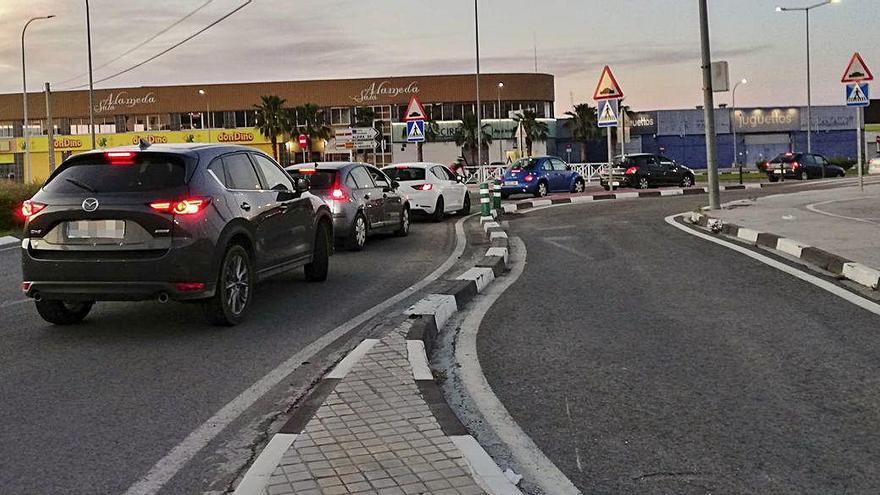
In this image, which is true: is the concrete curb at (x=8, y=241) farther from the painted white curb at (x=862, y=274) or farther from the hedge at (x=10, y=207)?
the painted white curb at (x=862, y=274)

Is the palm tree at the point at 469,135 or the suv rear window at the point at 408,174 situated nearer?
the suv rear window at the point at 408,174

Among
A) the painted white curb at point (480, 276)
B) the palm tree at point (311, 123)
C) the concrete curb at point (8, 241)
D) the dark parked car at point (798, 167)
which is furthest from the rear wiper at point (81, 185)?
the palm tree at point (311, 123)

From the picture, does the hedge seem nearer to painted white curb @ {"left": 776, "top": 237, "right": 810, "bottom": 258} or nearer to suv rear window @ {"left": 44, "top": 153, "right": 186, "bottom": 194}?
suv rear window @ {"left": 44, "top": 153, "right": 186, "bottom": 194}

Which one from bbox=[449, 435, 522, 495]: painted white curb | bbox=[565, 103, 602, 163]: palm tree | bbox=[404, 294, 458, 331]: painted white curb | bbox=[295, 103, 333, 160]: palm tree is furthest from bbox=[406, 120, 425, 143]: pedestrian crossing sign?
bbox=[565, 103, 602, 163]: palm tree

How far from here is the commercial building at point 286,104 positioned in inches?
3359

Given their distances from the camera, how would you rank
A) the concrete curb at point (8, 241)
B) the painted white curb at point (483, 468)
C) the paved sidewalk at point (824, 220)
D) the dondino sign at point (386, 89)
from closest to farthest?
the painted white curb at point (483, 468) → the paved sidewalk at point (824, 220) → the concrete curb at point (8, 241) → the dondino sign at point (386, 89)

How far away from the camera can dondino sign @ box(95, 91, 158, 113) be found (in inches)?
3529

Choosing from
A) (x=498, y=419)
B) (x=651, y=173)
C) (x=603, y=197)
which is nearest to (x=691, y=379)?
(x=498, y=419)

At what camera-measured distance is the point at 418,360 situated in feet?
20.5

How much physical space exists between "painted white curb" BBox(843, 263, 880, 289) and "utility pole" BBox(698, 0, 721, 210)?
945cm

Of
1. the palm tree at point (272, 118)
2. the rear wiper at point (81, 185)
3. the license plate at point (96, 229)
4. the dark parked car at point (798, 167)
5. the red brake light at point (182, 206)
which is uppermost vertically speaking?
the palm tree at point (272, 118)

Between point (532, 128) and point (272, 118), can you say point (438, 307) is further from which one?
point (532, 128)

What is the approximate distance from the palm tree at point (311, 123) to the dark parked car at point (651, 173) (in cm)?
4480

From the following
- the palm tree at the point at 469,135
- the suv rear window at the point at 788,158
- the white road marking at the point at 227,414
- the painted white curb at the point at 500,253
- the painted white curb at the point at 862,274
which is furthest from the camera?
the palm tree at the point at 469,135
